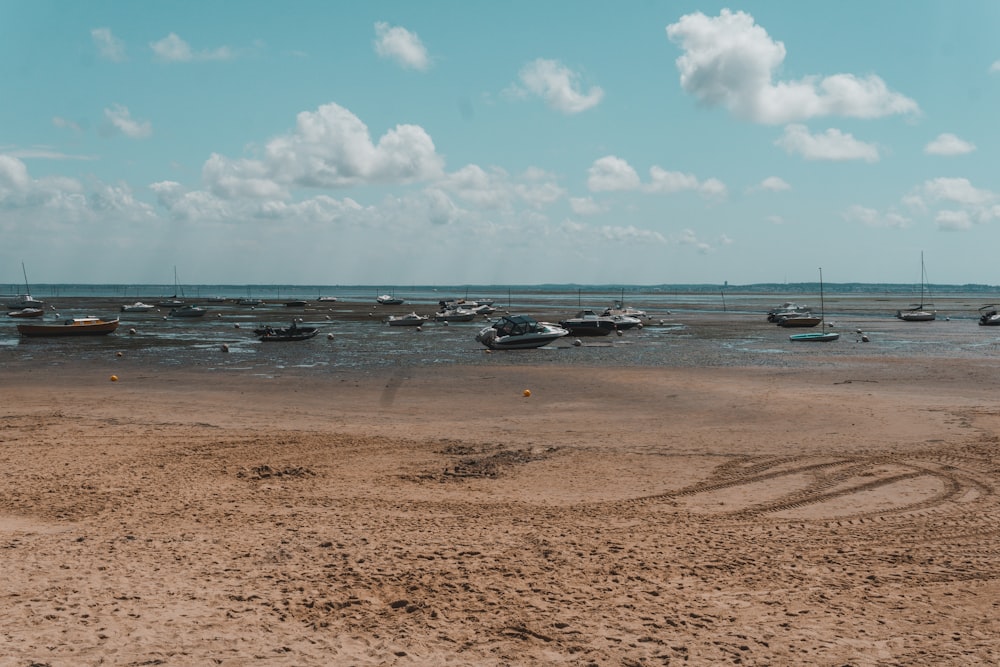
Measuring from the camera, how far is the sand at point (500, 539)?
771 centimetres

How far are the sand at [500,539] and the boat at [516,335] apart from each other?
24.1 meters

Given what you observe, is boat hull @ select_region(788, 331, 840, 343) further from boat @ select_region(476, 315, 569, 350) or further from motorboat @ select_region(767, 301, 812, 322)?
motorboat @ select_region(767, 301, 812, 322)

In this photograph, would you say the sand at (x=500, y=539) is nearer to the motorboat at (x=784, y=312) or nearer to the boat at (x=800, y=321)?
the boat at (x=800, y=321)

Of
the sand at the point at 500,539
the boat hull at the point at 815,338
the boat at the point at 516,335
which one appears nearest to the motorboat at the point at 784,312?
the boat hull at the point at 815,338

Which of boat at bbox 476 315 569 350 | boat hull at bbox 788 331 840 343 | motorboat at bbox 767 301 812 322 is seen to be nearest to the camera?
boat at bbox 476 315 569 350

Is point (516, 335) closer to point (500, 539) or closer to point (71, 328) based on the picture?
point (71, 328)

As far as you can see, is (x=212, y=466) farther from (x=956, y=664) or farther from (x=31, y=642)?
(x=956, y=664)

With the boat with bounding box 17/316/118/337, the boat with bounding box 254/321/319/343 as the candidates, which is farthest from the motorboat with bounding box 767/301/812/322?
the boat with bounding box 17/316/118/337

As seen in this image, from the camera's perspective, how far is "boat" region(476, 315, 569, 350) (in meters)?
46.1

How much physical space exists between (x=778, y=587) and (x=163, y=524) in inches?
333

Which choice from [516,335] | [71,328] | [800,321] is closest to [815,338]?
[800,321]

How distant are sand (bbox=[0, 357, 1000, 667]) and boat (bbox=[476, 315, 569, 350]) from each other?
2413cm

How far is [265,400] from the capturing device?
84.5 feet

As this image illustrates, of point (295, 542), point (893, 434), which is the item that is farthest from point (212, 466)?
point (893, 434)
